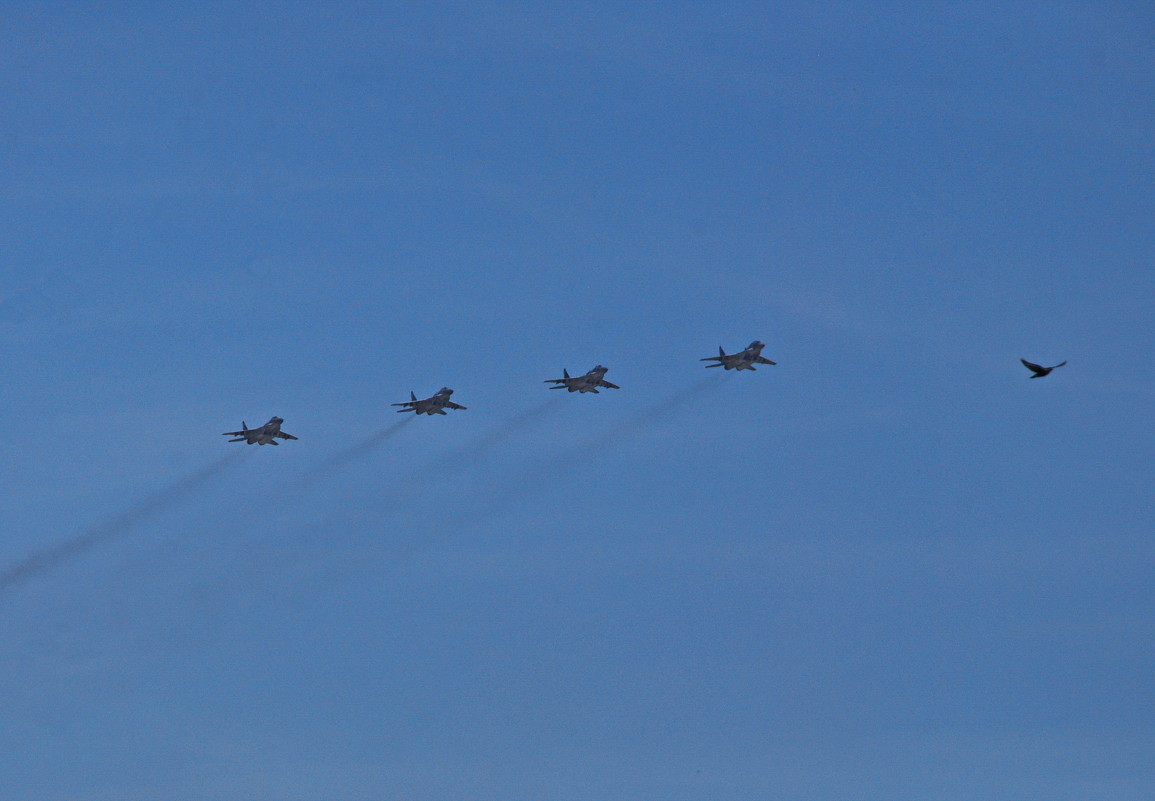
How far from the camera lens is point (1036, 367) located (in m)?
154
